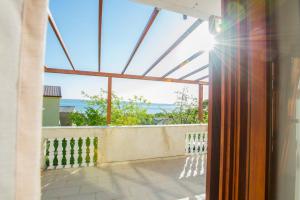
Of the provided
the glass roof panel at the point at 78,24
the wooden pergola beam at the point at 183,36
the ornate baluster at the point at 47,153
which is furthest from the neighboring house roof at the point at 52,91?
the wooden pergola beam at the point at 183,36

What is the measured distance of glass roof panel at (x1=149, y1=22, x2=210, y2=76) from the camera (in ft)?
8.56

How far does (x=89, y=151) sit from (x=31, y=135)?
136 inches

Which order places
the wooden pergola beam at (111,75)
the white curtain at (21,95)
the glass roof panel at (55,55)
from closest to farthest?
the white curtain at (21,95), the glass roof panel at (55,55), the wooden pergola beam at (111,75)

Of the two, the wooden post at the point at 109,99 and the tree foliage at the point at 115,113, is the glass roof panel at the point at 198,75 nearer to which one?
the tree foliage at the point at 115,113

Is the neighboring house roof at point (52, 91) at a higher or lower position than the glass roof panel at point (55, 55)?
lower

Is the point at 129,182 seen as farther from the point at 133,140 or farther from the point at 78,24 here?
the point at 78,24

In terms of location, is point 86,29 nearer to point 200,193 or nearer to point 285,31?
point 285,31

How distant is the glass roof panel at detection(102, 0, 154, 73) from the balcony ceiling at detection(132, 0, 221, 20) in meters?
0.88

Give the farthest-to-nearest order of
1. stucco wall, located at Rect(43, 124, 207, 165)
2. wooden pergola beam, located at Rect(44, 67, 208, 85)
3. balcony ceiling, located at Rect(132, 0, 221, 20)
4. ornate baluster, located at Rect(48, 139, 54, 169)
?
wooden pergola beam, located at Rect(44, 67, 208, 85) < stucco wall, located at Rect(43, 124, 207, 165) < ornate baluster, located at Rect(48, 139, 54, 169) < balcony ceiling, located at Rect(132, 0, 221, 20)

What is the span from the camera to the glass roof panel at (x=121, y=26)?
2311mm

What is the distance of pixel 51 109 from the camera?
918cm

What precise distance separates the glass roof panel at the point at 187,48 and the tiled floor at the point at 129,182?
7.34 feet

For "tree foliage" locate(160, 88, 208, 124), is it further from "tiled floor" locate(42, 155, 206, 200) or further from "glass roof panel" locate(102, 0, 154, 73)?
"glass roof panel" locate(102, 0, 154, 73)

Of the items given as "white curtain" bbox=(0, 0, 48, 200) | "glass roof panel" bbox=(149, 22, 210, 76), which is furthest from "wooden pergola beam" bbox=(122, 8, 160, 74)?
"white curtain" bbox=(0, 0, 48, 200)
